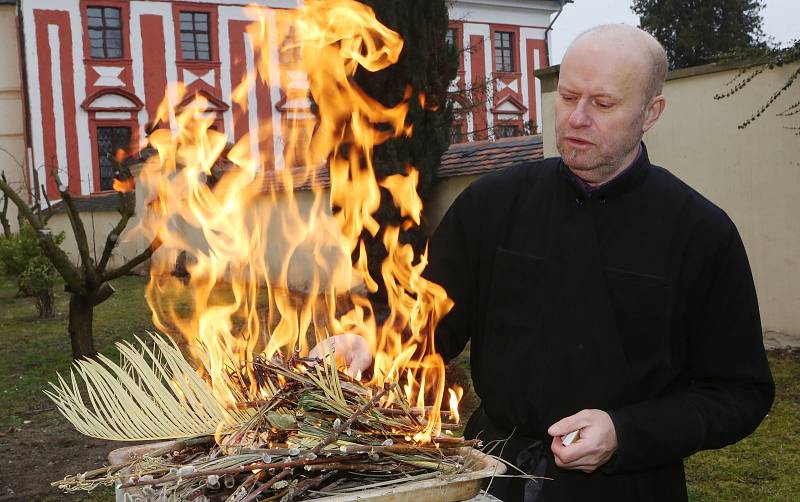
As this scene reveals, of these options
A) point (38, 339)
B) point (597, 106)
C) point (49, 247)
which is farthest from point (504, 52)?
point (597, 106)

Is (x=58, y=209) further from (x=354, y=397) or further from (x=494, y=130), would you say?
(x=354, y=397)

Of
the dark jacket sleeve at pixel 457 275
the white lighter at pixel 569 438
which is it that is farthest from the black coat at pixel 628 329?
the white lighter at pixel 569 438

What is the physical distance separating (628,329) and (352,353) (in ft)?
2.44

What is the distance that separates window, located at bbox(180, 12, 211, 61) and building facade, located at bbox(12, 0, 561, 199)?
0.03 m

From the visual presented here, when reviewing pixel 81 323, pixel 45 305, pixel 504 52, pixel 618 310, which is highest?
pixel 504 52

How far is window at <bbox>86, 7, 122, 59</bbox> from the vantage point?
22156mm

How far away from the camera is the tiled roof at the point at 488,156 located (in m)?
10.3

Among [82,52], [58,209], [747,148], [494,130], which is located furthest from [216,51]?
[747,148]

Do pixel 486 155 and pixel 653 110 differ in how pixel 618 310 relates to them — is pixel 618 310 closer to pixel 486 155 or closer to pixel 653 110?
pixel 653 110

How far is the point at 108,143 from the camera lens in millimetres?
23016

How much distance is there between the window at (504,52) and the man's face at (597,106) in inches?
968

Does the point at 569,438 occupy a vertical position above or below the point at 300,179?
below

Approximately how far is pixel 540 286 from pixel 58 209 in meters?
20.9

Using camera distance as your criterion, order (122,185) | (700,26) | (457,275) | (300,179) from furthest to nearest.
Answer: (700,26) → (300,179) → (122,185) → (457,275)
